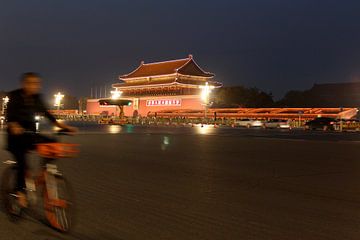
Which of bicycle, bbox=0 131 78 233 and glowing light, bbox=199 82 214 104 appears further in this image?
glowing light, bbox=199 82 214 104

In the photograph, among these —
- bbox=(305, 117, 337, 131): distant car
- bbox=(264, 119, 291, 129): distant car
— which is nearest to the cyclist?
bbox=(305, 117, 337, 131): distant car

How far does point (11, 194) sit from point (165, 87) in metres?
80.5

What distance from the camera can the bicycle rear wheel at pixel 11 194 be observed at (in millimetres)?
5703

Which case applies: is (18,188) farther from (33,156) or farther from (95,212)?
(33,156)

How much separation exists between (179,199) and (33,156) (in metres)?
7.32

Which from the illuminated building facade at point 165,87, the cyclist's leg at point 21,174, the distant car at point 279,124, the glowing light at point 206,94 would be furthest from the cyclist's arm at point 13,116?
the illuminated building facade at point 165,87

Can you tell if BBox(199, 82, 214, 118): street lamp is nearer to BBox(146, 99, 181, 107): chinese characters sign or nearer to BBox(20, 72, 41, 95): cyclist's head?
BBox(146, 99, 181, 107): chinese characters sign

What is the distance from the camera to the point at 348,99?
280ft

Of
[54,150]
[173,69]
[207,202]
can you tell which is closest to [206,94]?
[173,69]

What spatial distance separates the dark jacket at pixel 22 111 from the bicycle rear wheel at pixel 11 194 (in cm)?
31

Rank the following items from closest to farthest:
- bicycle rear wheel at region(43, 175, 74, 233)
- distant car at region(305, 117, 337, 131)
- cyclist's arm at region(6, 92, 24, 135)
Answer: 1. bicycle rear wheel at region(43, 175, 74, 233)
2. cyclist's arm at region(6, 92, 24, 135)
3. distant car at region(305, 117, 337, 131)

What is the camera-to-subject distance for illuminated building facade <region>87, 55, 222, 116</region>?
81875mm

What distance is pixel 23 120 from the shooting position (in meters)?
5.60

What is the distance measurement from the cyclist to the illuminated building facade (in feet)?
238
